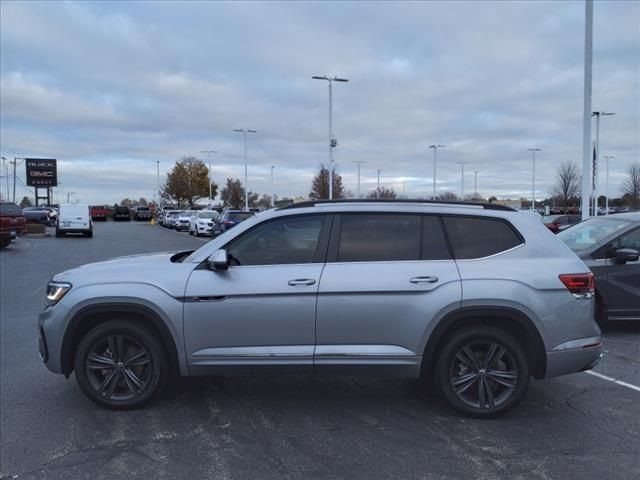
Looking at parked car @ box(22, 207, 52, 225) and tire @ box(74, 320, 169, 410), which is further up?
parked car @ box(22, 207, 52, 225)

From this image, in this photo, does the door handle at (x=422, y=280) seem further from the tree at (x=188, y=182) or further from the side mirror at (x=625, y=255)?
the tree at (x=188, y=182)

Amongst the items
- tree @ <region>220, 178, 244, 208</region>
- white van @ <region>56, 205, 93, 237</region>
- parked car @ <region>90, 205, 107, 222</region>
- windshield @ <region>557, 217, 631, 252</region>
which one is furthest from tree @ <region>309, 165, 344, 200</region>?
windshield @ <region>557, 217, 631, 252</region>

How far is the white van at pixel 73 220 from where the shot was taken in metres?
30.2

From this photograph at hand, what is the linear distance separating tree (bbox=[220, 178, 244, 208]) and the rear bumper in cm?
8461

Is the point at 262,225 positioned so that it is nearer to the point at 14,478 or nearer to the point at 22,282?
the point at 14,478

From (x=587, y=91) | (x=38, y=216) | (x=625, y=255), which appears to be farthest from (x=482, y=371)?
(x=38, y=216)

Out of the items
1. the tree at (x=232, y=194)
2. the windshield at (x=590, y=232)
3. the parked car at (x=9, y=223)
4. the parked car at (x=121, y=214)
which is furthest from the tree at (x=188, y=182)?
the windshield at (x=590, y=232)

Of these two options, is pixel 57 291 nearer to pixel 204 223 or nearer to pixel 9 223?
pixel 9 223

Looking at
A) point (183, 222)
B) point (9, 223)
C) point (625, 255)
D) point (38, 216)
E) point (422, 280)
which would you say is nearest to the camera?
point (422, 280)

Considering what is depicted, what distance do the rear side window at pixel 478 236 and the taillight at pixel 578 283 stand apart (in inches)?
18.5

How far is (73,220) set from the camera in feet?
99.2

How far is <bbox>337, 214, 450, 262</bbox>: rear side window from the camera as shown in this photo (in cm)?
446

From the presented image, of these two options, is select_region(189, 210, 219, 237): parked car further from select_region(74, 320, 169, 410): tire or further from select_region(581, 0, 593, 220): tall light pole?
select_region(74, 320, 169, 410): tire

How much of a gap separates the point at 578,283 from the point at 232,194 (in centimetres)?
8889
